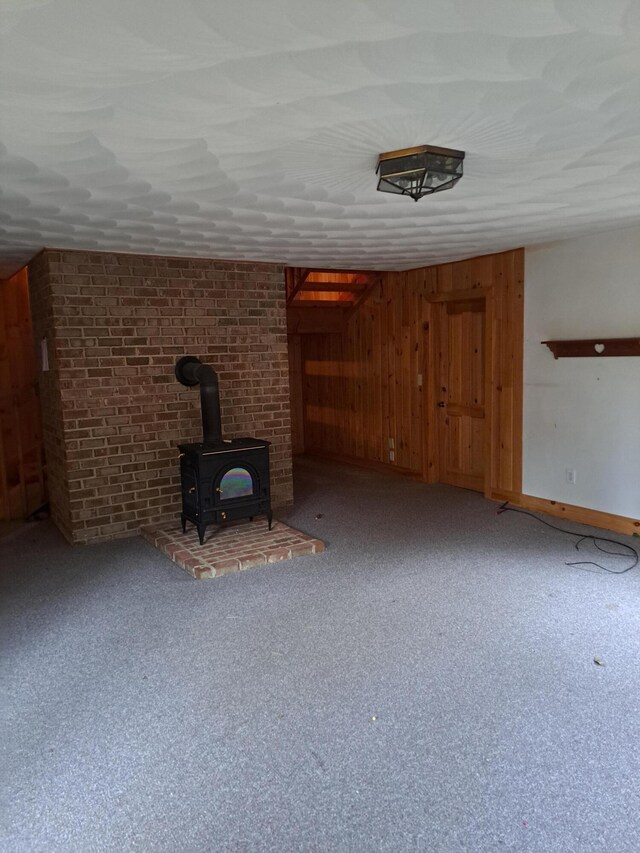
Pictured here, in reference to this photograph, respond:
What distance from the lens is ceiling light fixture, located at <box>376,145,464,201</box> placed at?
7.83 ft

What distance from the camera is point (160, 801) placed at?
1918mm

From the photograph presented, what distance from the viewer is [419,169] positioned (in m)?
2.45

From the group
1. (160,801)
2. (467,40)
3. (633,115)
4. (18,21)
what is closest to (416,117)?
(467,40)

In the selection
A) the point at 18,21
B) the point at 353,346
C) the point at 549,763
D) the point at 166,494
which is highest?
the point at 18,21

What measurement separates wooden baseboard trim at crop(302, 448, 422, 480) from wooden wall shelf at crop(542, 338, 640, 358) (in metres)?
2.24

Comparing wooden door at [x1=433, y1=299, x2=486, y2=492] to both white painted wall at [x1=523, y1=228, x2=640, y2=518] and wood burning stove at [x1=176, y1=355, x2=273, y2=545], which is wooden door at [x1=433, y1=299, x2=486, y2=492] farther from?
wood burning stove at [x1=176, y1=355, x2=273, y2=545]

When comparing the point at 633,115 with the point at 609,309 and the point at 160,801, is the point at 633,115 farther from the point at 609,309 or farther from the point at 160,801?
the point at 160,801

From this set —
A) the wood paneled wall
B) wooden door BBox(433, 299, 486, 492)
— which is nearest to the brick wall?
the wood paneled wall

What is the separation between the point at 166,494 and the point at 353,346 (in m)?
3.25

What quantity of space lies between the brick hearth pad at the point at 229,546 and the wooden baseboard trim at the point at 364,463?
2.14 metres

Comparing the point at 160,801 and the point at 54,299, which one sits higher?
the point at 54,299

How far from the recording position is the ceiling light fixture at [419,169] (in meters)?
2.39

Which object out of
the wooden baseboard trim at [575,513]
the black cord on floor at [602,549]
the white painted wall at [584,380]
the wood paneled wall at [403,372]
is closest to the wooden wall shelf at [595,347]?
the white painted wall at [584,380]

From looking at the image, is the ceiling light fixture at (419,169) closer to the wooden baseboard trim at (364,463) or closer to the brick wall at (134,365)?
the brick wall at (134,365)
